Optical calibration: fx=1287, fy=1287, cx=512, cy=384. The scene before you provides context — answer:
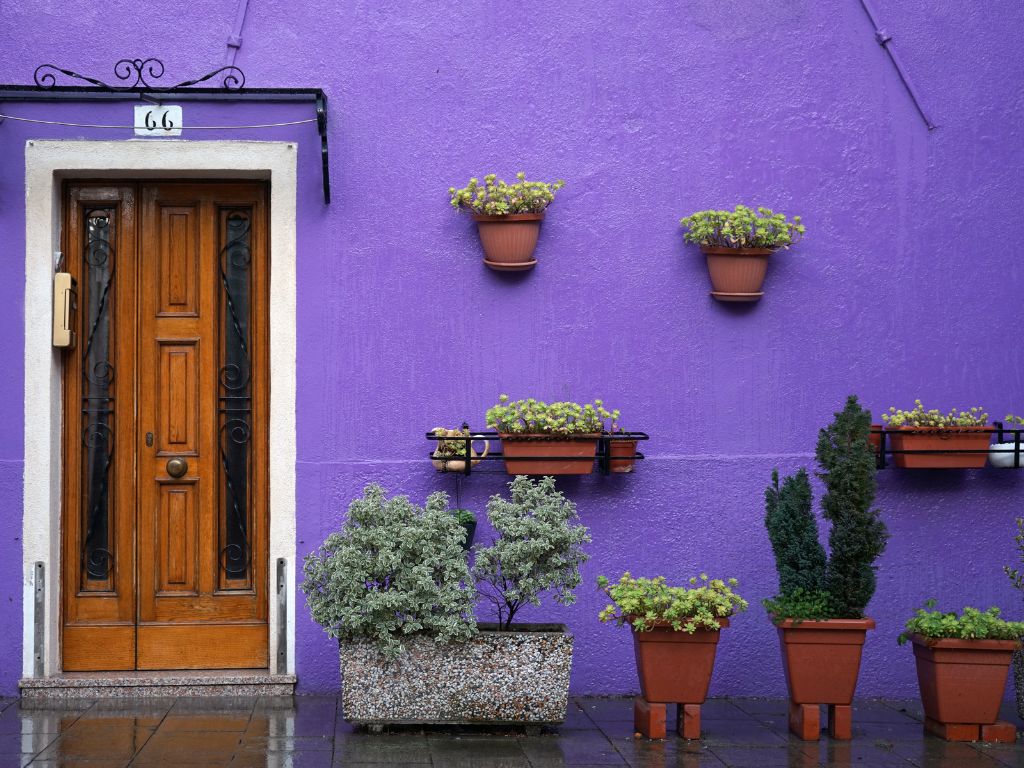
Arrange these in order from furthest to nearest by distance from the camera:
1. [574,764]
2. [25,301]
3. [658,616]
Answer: [25,301] → [658,616] → [574,764]

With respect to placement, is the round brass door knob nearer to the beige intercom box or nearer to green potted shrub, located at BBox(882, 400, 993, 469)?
the beige intercom box

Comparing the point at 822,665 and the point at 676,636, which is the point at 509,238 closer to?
the point at 676,636

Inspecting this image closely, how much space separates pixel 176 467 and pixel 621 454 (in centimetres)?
233

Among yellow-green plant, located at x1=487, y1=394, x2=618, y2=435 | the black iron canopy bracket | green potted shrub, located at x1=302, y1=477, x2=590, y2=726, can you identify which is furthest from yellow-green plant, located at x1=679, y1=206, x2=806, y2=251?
the black iron canopy bracket

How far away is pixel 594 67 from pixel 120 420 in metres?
3.13

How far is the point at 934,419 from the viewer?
6691 mm

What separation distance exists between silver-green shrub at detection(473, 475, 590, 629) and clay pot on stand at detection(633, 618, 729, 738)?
436mm

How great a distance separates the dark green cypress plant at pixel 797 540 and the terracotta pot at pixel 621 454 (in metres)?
0.89

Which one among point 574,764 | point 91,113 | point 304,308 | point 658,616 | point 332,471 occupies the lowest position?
point 574,764

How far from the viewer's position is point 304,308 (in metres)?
6.69

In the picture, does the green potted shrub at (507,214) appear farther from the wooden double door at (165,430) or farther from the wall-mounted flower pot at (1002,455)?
the wall-mounted flower pot at (1002,455)

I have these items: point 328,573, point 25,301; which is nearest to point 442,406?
point 328,573

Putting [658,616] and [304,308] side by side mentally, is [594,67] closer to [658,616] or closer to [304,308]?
[304,308]

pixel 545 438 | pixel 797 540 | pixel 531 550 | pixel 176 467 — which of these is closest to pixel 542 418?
pixel 545 438
